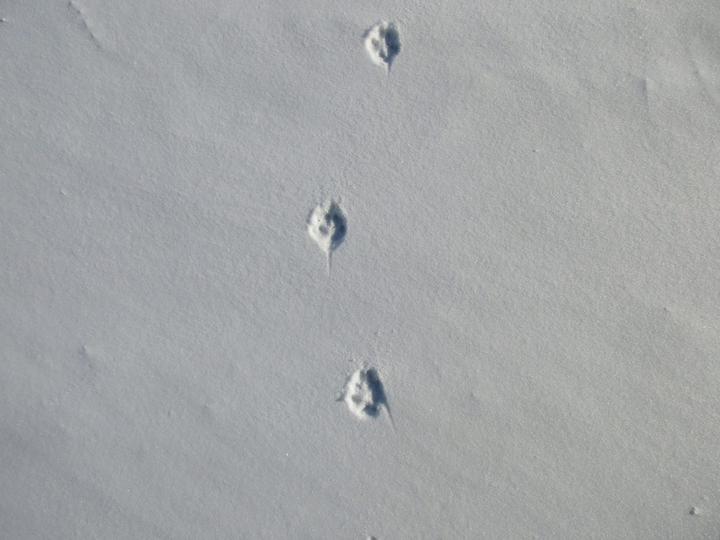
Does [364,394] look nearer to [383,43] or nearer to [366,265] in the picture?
[366,265]

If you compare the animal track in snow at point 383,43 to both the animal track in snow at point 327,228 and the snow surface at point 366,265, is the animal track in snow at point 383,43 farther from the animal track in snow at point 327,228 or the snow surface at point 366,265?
the animal track in snow at point 327,228

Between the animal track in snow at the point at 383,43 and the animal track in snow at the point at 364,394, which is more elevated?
the animal track in snow at the point at 383,43

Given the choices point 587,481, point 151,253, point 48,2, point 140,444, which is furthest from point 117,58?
point 587,481

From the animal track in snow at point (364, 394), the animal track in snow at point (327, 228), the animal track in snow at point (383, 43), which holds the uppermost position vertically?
the animal track in snow at point (383, 43)

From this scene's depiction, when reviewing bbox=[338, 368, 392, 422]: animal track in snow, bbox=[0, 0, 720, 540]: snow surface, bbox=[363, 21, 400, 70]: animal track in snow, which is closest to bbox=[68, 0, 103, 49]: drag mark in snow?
bbox=[0, 0, 720, 540]: snow surface

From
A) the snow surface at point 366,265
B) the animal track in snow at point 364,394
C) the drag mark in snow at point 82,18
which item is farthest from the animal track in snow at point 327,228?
the drag mark in snow at point 82,18

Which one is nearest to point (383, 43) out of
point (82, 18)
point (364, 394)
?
point (82, 18)

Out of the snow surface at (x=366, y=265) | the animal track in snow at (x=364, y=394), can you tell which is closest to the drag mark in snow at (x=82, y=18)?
the snow surface at (x=366, y=265)
